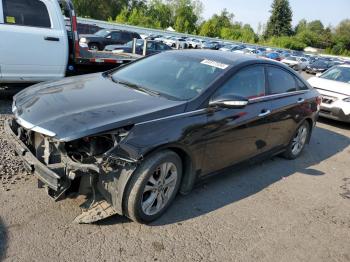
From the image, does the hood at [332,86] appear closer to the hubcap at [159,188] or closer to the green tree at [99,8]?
the hubcap at [159,188]

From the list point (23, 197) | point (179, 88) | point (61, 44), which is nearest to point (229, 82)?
point (179, 88)

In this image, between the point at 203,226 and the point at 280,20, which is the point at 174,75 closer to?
the point at 203,226

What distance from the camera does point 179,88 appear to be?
4.06 m

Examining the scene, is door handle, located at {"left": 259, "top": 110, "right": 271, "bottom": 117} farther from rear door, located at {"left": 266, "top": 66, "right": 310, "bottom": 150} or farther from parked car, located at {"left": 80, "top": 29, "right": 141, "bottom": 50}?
parked car, located at {"left": 80, "top": 29, "right": 141, "bottom": 50}

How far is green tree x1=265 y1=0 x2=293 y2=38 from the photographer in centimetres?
11325

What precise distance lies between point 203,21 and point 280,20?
28365 millimetres

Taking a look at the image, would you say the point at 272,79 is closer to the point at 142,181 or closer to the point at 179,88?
the point at 179,88

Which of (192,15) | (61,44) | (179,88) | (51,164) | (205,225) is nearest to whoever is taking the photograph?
(51,164)

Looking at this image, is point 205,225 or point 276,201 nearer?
point 205,225

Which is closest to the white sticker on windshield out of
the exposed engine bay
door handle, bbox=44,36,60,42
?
the exposed engine bay

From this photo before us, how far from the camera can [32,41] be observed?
21.4 feet

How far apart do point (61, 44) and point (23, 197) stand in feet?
12.9

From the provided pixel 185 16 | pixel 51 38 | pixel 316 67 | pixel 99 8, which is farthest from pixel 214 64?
pixel 185 16

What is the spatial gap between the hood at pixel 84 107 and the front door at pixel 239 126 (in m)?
0.56
